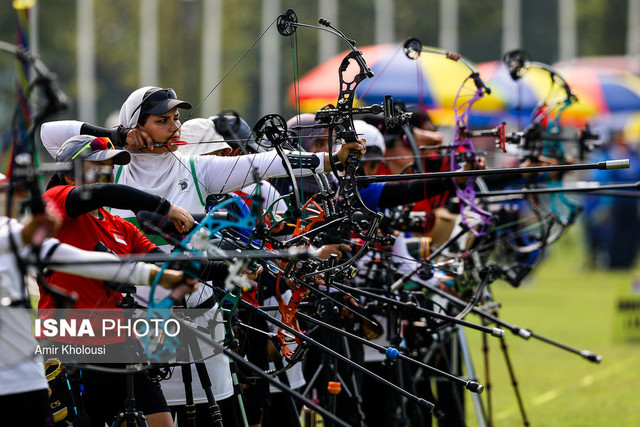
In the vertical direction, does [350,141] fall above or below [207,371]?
above

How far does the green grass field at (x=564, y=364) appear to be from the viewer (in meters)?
9.80

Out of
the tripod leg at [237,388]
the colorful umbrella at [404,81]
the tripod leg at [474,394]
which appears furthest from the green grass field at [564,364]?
the tripod leg at [237,388]

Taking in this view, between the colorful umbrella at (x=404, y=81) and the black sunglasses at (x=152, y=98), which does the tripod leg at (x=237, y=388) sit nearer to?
the black sunglasses at (x=152, y=98)

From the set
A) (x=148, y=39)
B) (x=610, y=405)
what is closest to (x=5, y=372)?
(x=610, y=405)

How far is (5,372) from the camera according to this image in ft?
13.5

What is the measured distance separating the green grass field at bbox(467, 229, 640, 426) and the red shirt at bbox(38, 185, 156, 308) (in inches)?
201

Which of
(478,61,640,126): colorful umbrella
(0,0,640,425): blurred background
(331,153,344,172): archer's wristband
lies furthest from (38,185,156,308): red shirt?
(478,61,640,126): colorful umbrella

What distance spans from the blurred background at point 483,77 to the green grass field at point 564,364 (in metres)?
0.03

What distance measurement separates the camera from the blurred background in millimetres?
12570

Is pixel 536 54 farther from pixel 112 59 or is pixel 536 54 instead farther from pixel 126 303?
pixel 126 303

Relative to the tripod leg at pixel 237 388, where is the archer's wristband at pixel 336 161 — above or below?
above

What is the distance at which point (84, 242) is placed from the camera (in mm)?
4879

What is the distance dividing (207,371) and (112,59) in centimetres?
3491

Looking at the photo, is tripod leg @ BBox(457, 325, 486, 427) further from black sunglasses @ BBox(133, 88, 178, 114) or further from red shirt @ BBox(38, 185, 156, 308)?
red shirt @ BBox(38, 185, 156, 308)
